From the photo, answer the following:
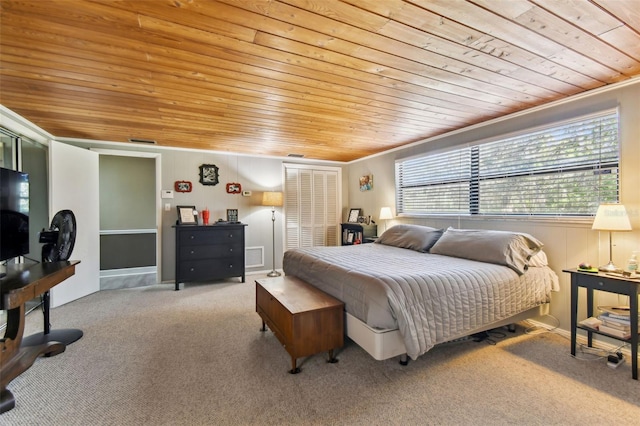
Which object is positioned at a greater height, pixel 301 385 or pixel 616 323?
pixel 616 323

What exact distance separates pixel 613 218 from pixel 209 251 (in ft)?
15.2

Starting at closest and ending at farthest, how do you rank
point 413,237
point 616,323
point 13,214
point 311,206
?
1. point 616,323
2. point 13,214
3. point 413,237
4. point 311,206

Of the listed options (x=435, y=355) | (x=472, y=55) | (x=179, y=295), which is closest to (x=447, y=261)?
(x=435, y=355)

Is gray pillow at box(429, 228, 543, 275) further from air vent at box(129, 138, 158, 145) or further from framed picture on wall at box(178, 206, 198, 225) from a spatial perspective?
air vent at box(129, 138, 158, 145)

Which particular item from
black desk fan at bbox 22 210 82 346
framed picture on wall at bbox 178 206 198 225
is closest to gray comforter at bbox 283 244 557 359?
black desk fan at bbox 22 210 82 346

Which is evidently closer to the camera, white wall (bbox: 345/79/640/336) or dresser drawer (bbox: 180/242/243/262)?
white wall (bbox: 345/79/640/336)

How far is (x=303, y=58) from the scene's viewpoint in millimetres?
1936

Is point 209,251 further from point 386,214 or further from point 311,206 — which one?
point 386,214

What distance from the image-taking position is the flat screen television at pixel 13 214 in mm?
2205

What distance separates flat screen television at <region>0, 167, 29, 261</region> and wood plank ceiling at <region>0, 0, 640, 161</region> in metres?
0.75

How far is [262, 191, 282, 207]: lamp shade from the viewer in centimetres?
500

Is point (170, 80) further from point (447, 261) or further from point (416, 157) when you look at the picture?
point (416, 157)

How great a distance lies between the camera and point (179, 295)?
402 centimetres

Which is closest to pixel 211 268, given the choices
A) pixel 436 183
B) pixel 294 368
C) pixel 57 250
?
pixel 57 250
